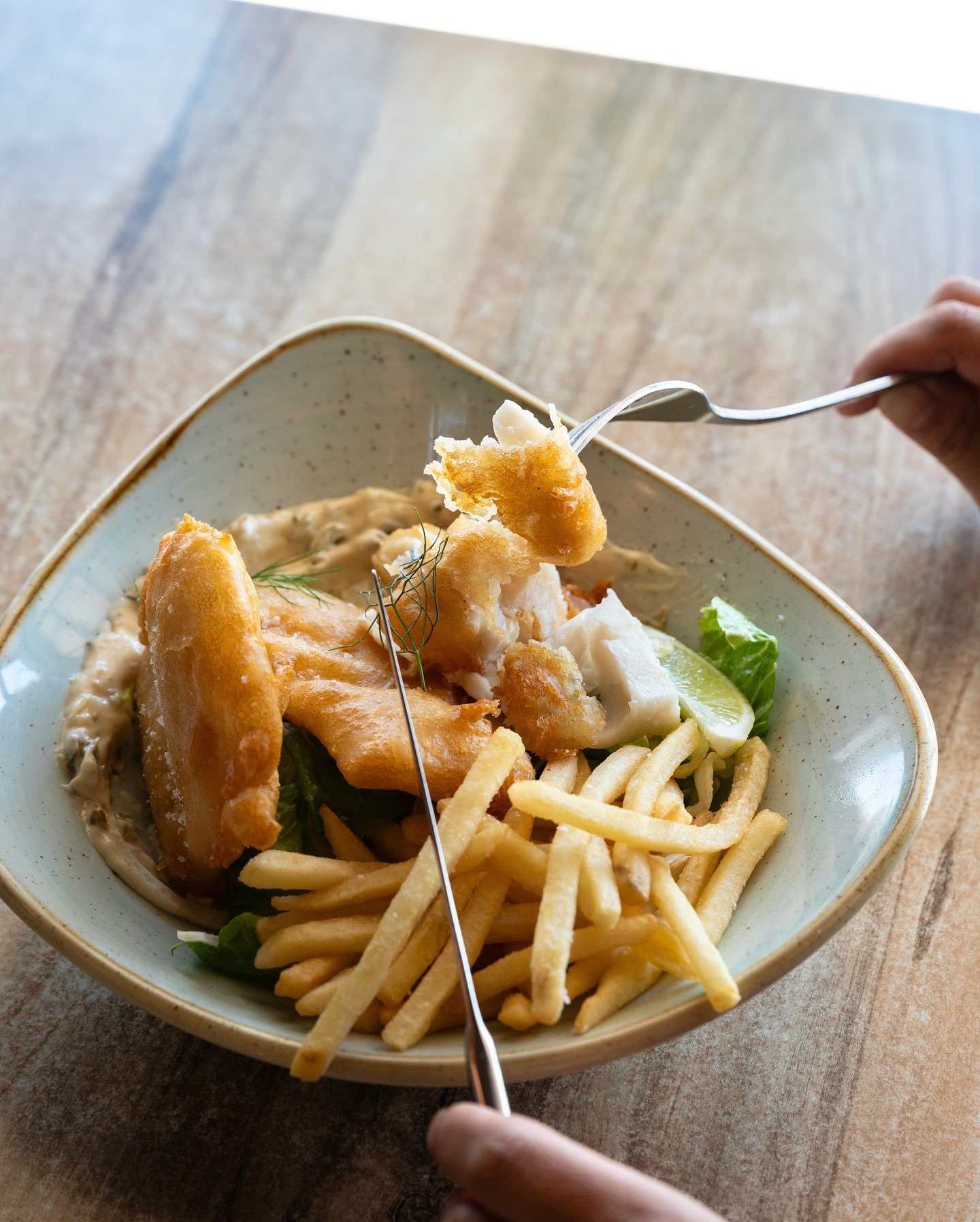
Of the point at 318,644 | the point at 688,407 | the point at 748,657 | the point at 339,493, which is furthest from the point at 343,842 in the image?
the point at 688,407

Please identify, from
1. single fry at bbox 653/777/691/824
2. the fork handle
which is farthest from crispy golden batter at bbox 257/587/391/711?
the fork handle

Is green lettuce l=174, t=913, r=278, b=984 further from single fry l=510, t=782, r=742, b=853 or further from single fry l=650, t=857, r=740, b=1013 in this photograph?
single fry l=650, t=857, r=740, b=1013

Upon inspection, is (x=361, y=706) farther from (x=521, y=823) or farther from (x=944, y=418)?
(x=944, y=418)

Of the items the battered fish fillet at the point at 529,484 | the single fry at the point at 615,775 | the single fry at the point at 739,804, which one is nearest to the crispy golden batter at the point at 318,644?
the battered fish fillet at the point at 529,484

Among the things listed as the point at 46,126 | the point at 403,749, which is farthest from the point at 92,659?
the point at 46,126

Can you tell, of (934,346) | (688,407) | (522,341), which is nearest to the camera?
(688,407)

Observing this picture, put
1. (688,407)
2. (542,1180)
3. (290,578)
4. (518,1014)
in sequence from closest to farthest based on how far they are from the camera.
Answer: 1. (542,1180)
2. (518,1014)
3. (290,578)
4. (688,407)
